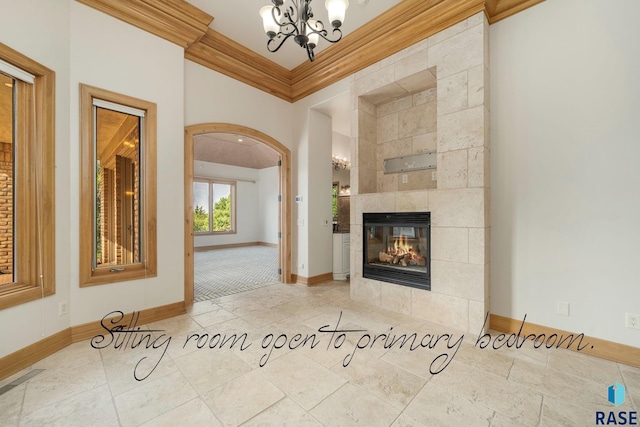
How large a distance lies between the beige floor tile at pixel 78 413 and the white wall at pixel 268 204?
829cm

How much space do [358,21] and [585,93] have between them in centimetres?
241

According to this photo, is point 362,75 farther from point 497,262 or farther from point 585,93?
point 497,262

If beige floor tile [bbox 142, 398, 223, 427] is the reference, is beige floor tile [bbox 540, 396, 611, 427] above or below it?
below

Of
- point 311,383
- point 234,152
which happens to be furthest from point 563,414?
point 234,152

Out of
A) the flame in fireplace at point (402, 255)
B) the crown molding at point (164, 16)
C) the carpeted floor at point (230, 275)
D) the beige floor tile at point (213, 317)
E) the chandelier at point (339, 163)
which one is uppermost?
the crown molding at point (164, 16)

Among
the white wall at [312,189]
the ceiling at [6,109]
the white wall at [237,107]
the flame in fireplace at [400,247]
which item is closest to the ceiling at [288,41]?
the white wall at [237,107]

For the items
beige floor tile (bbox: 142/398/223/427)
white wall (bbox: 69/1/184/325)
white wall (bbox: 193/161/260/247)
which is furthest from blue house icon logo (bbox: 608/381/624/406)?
white wall (bbox: 193/161/260/247)

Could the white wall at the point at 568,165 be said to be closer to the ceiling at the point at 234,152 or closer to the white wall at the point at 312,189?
the white wall at the point at 312,189

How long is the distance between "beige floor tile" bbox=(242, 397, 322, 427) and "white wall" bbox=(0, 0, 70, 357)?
1981 millimetres

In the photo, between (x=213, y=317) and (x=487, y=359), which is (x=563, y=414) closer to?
(x=487, y=359)

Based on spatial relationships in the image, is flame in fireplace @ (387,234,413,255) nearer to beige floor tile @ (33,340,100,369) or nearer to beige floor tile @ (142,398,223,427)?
beige floor tile @ (142,398,223,427)

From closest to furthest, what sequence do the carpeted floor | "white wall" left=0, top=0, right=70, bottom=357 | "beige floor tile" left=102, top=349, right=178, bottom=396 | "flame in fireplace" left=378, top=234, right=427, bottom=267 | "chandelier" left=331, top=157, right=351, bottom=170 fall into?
1. "beige floor tile" left=102, top=349, right=178, bottom=396
2. "white wall" left=0, top=0, right=70, bottom=357
3. "flame in fireplace" left=378, top=234, right=427, bottom=267
4. the carpeted floor
5. "chandelier" left=331, top=157, right=351, bottom=170

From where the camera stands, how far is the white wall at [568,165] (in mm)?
2088

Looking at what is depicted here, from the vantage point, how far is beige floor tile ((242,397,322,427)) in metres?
1.47
